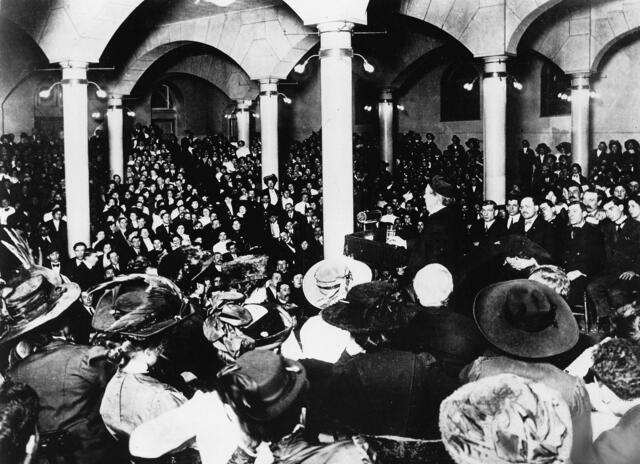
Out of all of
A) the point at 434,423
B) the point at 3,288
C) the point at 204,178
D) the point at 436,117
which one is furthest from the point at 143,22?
the point at 434,423

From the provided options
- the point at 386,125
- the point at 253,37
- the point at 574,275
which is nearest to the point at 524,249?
the point at 574,275

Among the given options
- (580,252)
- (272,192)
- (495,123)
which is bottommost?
(580,252)

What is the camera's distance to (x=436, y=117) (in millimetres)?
21672

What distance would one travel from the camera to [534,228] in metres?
8.41

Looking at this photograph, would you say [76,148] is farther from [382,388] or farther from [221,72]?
[221,72]

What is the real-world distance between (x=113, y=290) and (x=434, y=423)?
1.80m

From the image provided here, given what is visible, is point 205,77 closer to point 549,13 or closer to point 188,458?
point 549,13

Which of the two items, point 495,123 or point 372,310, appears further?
point 495,123

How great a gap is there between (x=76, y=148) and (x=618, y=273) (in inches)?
371

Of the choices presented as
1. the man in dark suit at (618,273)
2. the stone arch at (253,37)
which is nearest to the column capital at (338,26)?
the man in dark suit at (618,273)

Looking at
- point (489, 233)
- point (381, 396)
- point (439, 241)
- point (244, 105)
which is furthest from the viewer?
point (244, 105)

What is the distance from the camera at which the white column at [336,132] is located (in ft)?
30.7

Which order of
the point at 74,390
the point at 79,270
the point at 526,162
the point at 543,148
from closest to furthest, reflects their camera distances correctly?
1. the point at 74,390
2. the point at 79,270
3. the point at 543,148
4. the point at 526,162

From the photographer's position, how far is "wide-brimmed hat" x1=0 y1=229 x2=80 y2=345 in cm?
348
